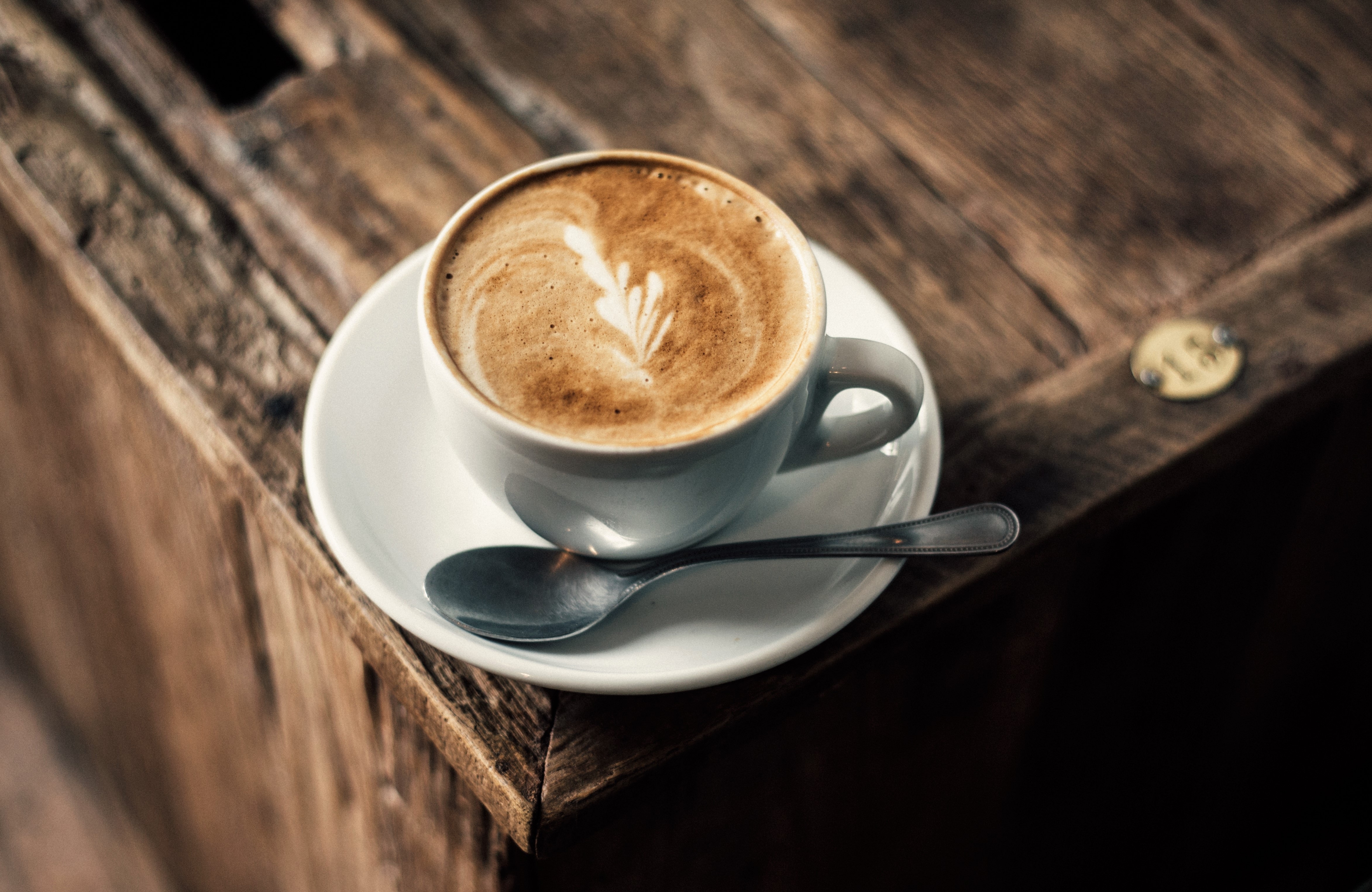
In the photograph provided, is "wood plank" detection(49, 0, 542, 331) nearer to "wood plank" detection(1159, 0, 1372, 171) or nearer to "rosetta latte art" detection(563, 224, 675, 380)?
"rosetta latte art" detection(563, 224, 675, 380)

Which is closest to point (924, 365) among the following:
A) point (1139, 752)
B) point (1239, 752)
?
point (1139, 752)

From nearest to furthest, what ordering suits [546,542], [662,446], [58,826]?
[662,446]
[546,542]
[58,826]

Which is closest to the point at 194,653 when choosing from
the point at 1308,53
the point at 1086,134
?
the point at 1086,134

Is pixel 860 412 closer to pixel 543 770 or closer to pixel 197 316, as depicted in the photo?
pixel 543 770

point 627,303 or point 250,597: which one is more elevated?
point 627,303

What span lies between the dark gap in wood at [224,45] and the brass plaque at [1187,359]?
778mm

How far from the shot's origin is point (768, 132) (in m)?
0.81

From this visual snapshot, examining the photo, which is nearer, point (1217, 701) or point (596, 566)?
point (596, 566)

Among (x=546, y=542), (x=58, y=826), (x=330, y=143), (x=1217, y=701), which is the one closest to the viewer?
(x=546, y=542)

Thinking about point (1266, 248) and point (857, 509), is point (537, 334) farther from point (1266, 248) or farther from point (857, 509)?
point (1266, 248)

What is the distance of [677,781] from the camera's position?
0.54 meters

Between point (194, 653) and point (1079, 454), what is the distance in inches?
32.8

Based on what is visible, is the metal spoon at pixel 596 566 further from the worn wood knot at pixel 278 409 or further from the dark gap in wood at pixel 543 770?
the worn wood knot at pixel 278 409

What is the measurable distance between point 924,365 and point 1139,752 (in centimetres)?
55
